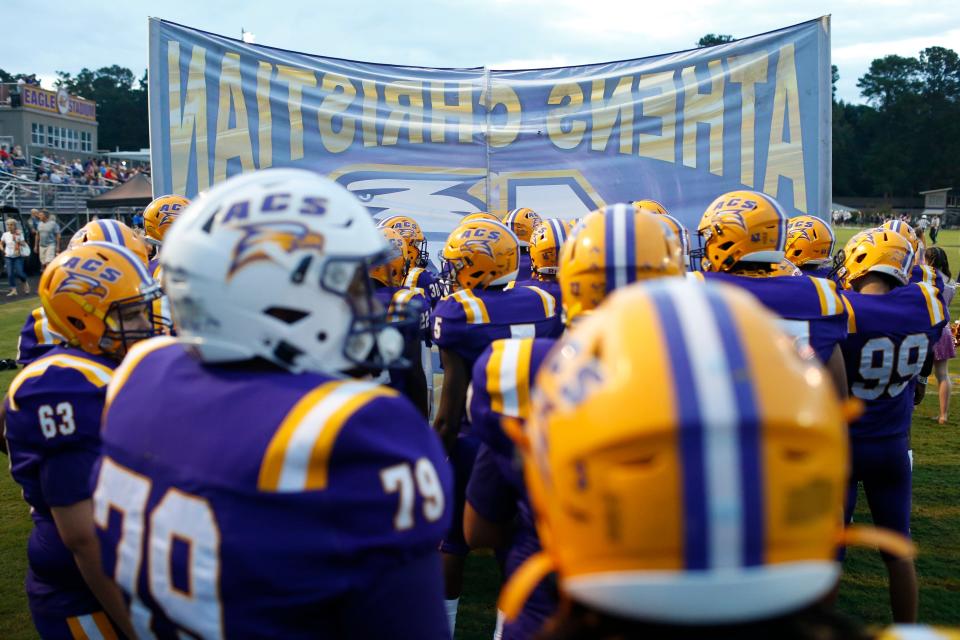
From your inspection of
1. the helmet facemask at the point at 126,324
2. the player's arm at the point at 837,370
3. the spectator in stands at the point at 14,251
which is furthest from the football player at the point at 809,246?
the spectator in stands at the point at 14,251

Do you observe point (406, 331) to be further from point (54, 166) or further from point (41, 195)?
point (54, 166)

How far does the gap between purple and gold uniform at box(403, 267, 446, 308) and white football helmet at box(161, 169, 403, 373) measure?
471 centimetres

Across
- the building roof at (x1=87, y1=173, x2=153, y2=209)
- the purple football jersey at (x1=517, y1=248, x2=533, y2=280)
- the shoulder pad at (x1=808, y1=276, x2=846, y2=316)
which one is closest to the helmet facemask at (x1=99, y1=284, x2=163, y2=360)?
the shoulder pad at (x1=808, y1=276, x2=846, y2=316)

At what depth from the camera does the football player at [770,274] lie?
347cm

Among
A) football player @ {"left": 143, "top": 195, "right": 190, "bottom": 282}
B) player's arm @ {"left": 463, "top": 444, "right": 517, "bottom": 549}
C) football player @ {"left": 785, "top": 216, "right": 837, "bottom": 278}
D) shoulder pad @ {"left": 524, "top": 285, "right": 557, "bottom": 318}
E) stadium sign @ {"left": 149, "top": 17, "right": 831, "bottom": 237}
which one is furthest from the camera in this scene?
stadium sign @ {"left": 149, "top": 17, "right": 831, "bottom": 237}

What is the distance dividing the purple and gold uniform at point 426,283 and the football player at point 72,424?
3615mm

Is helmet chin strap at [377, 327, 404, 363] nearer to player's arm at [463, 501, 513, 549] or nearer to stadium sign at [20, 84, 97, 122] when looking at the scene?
player's arm at [463, 501, 513, 549]

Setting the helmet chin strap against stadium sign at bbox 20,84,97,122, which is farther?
stadium sign at bbox 20,84,97,122

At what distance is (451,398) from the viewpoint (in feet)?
13.0

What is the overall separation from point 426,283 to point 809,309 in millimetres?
3773

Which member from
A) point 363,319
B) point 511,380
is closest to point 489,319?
point 511,380

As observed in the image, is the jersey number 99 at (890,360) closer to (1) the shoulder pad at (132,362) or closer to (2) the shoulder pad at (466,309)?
(2) the shoulder pad at (466,309)

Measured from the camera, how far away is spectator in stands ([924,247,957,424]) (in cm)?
701

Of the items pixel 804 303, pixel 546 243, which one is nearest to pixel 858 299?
pixel 804 303
